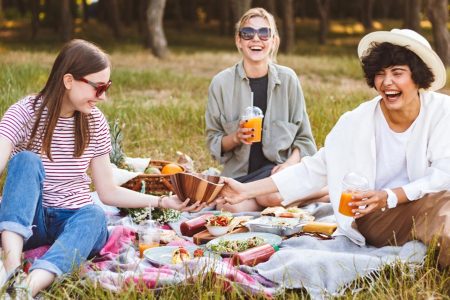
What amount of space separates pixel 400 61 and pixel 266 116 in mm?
1792

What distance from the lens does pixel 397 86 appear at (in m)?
4.20

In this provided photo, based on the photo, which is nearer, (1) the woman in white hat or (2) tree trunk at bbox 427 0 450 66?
(1) the woman in white hat

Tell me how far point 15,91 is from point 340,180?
15.6 ft

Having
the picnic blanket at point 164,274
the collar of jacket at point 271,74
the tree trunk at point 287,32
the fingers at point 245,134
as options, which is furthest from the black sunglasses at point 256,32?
the tree trunk at point 287,32

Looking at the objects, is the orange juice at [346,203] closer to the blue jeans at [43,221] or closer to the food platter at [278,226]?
the food platter at [278,226]

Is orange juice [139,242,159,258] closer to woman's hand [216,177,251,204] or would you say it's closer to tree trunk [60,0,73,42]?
woman's hand [216,177,251,204]

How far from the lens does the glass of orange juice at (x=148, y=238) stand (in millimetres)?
4586

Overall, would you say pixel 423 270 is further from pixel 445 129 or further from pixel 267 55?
pixel 267 55

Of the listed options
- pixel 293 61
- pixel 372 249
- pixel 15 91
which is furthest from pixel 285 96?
pixel 293 61

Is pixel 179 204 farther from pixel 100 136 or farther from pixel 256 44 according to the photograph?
pixel 256 44

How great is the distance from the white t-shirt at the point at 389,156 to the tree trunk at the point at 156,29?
14.1 metres

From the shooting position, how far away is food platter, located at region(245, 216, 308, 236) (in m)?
4.90

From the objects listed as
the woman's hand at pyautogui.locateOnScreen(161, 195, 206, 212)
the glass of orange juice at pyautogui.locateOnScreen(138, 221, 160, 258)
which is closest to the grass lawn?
the glass of orange juice at pyautogui.locateOnScreen(138, 221, 160, 258)

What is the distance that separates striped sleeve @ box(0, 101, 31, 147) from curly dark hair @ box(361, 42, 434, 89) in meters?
1.79
